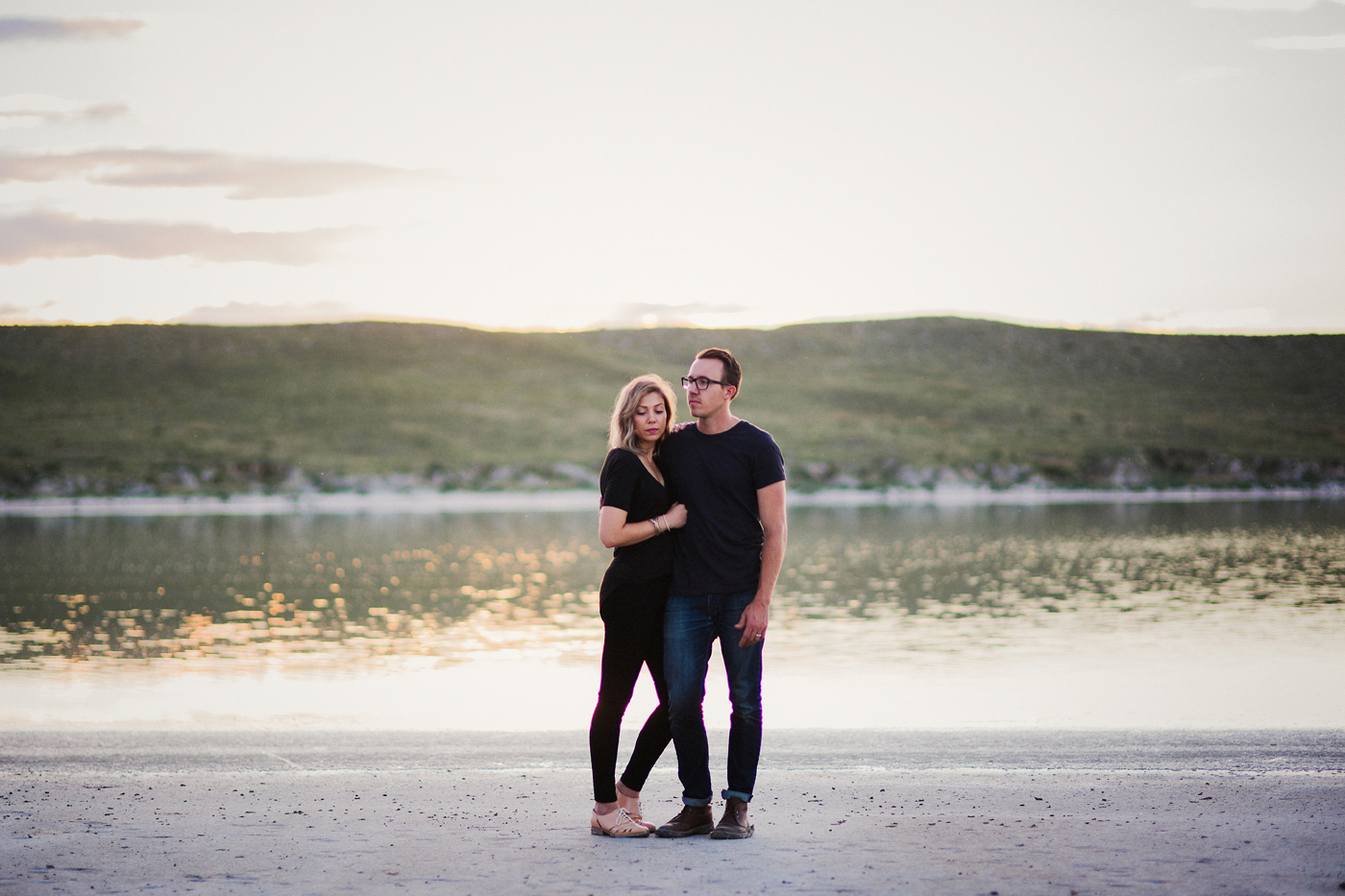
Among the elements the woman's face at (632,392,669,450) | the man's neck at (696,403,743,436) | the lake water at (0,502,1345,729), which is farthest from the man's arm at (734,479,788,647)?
the lake water at (0,502,1345,729)

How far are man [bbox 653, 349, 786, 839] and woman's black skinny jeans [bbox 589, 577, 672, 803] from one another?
0.29 feet

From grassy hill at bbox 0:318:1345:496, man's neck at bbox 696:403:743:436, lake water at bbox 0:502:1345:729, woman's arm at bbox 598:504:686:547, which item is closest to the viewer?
woman's arm at bbox 598:504:686:547

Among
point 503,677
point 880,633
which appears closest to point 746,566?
point 503,677

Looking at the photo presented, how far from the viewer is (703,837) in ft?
18.7

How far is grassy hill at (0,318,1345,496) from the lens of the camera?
3396 inches

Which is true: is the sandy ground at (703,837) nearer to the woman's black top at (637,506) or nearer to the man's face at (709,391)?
the woman's black top at (637,506)

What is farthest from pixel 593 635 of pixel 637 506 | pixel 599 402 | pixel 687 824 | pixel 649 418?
pixel 599 402

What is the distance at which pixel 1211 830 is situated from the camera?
556cm

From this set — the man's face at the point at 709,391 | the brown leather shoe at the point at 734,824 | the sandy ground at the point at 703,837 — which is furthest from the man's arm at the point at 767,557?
the sandy ground at the point at 703,837

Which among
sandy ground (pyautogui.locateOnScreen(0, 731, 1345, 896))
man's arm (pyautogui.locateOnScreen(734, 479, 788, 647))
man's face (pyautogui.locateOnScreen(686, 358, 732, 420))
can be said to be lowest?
sandy ground (pyautogui.locateOnScreen(0, 731, 1345, 896))

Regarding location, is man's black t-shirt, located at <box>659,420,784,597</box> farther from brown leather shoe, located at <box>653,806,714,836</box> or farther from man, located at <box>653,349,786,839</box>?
brown leather shoe, located at <box>653,806,714,836</box>

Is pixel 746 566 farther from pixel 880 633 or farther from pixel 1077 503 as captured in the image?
pixel 1077 503

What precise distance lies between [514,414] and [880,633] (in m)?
93.3

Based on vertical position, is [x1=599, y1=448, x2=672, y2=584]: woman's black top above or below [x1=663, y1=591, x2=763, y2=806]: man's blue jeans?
above
